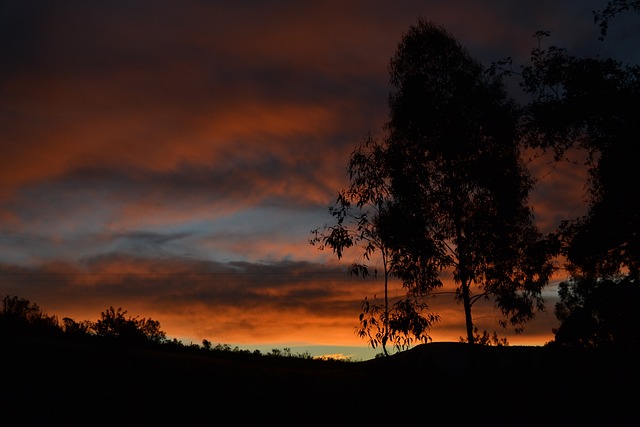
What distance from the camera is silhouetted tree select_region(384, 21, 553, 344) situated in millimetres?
34594

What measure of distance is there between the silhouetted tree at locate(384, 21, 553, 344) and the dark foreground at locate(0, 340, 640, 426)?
25.3 feet

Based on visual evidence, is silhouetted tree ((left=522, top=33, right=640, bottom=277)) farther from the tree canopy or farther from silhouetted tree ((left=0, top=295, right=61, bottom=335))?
silhouetted tree ((left=0, top=295, right=61, bottom=335))

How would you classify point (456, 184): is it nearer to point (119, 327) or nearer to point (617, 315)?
point (617, 315)

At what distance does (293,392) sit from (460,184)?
18591mm

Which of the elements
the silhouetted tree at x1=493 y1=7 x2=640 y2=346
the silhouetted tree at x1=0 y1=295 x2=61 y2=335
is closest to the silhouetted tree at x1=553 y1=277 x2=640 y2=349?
the silhouetted tree at x1=493 y1=7 x2=640 y2=346

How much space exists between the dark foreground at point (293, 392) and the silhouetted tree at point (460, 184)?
773 centimetres

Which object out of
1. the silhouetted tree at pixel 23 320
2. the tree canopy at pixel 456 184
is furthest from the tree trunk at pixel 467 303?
the silhouetted tree at pixel 23 320

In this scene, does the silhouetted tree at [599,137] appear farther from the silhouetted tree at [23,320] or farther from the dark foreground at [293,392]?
the silhouetted tree at [23,320]

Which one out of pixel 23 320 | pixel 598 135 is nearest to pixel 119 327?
pixel 23 320

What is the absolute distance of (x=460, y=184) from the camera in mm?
35219

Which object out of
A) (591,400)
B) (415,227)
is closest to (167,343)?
(415,227)

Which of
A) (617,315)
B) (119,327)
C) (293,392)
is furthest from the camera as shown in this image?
(119,327)

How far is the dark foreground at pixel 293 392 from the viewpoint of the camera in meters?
17.3

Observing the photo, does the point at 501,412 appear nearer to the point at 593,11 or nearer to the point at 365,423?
the point at 365,423
